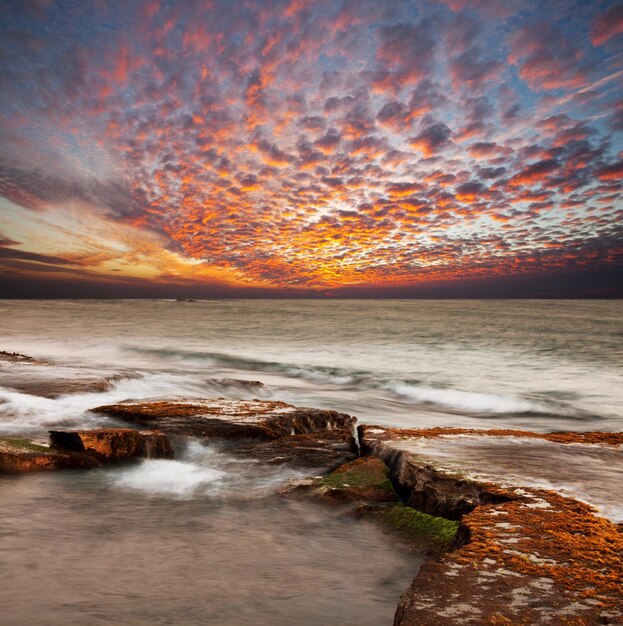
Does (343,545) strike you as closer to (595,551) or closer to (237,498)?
(237,498)

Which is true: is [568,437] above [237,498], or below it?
above

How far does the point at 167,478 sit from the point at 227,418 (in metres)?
1.61

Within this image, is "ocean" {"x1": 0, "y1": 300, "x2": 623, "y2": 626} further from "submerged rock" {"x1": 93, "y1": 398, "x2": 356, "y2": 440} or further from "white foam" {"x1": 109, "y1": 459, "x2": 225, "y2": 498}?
"submerged rock" {"x1": 93, "y1": 398, "x2": 356, "y2": 440}

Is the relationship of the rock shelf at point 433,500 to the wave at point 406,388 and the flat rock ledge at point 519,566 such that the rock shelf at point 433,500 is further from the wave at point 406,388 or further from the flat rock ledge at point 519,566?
the wave at point 406,388

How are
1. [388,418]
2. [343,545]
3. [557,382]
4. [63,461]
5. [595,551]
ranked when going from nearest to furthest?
[595,551]
[343,545]
[63,461]
[388,418]
[557,382]

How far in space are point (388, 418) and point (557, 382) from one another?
10615 millimetres

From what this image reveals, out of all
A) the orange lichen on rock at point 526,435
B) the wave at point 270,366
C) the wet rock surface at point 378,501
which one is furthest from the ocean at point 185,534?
the wave at point 270,366

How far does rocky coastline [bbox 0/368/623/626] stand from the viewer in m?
2.44

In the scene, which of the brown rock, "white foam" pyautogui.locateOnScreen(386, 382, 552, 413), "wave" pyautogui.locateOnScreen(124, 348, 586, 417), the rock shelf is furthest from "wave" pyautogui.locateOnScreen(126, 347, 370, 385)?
the brown rock

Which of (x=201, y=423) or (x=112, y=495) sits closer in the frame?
(x=112, y=495)

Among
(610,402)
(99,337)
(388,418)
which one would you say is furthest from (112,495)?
(99,337)

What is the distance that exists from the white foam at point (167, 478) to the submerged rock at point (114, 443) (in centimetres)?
19

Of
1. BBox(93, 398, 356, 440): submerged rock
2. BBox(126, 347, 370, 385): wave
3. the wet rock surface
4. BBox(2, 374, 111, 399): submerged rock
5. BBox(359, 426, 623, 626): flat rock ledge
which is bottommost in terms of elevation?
BBox(126, 347, 370, 385): wave

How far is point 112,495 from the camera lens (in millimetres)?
5305
